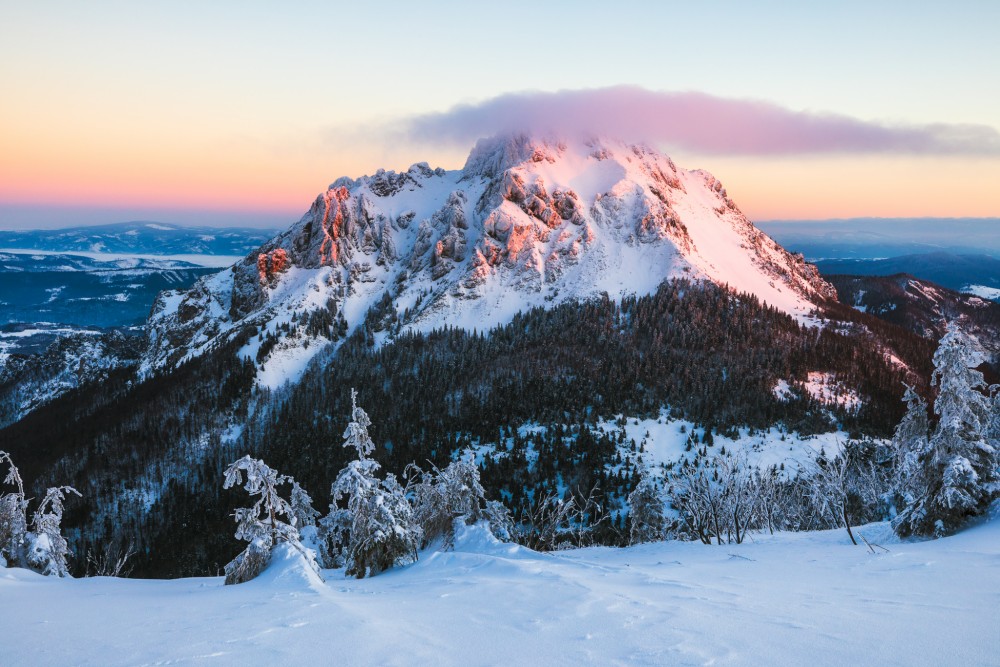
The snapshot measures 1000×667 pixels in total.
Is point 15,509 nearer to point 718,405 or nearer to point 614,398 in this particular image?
point 614,398

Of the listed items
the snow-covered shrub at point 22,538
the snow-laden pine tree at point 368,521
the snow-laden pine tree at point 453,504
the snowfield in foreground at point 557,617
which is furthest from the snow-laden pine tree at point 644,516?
the snow-covered shrub at point 22,538

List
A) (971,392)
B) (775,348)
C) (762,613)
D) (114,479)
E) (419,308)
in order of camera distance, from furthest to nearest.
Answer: (419,308) < (775,348) < (114,479) < (971,392) < (762,613)

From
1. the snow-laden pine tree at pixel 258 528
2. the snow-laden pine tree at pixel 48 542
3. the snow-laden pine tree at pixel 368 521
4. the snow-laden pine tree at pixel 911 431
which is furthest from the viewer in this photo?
the snow-laden pine tree at pixel 911 431

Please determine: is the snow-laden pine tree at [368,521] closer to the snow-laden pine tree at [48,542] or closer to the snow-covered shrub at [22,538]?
the snow-laden pine tree at [48,542]

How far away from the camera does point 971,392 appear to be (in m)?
25.1

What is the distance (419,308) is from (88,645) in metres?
178

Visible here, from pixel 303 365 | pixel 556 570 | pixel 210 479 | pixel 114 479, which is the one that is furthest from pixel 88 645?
pixel 303 365

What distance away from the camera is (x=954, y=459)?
23.7 m

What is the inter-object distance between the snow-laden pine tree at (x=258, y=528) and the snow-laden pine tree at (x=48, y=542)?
1566 cm

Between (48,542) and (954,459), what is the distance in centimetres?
5209

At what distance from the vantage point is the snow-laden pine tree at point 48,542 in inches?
1213

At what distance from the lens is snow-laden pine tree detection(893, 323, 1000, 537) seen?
23.3m

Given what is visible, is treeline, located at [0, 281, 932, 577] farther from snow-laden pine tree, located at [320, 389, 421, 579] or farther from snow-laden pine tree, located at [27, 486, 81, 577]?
snow-laden pine tree, located at [320, 389, 421, 579]

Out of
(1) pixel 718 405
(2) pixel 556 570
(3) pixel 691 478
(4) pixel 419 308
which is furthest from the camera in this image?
(4) pixel 419 308
